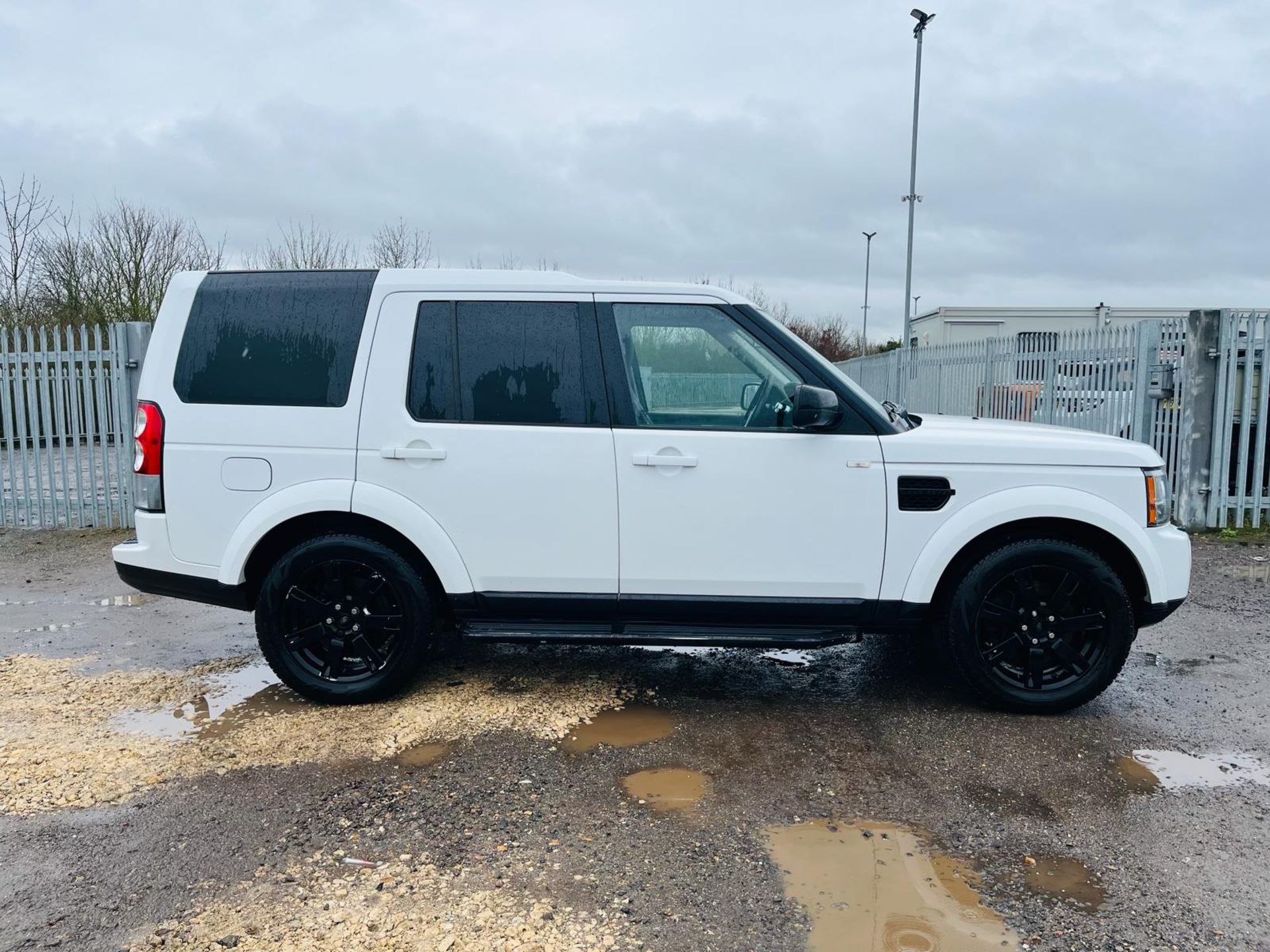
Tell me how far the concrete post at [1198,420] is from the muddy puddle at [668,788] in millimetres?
7778

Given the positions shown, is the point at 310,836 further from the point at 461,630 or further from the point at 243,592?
the point at 243,592

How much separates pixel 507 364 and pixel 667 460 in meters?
0.89

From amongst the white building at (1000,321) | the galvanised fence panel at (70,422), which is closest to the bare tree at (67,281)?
the galvanised fence panel at (70,422)

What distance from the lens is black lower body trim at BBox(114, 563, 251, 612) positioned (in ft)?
14.1

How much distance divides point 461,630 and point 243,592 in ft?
3.55

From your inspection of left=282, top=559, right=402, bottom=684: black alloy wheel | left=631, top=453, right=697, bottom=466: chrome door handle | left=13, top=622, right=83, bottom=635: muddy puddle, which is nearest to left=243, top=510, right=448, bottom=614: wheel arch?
left=282, top=559, right=402, bottom=684: black alloy wheel

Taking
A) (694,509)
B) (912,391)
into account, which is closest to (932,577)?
(694,509)

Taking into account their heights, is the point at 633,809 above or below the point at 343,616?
below

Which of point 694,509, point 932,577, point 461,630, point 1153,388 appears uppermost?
point 1153,388

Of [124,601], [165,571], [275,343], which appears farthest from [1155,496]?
[124,601]

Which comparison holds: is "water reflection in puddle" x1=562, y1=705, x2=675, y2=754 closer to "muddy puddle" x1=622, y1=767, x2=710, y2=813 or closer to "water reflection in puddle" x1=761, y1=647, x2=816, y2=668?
"muddy puddle" x1=622, y1=767, x2=710, y2=813

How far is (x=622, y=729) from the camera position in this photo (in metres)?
4.14

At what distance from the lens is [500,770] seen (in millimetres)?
3703

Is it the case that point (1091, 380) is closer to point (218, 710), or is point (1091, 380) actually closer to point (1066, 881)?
point (1066, 881)
